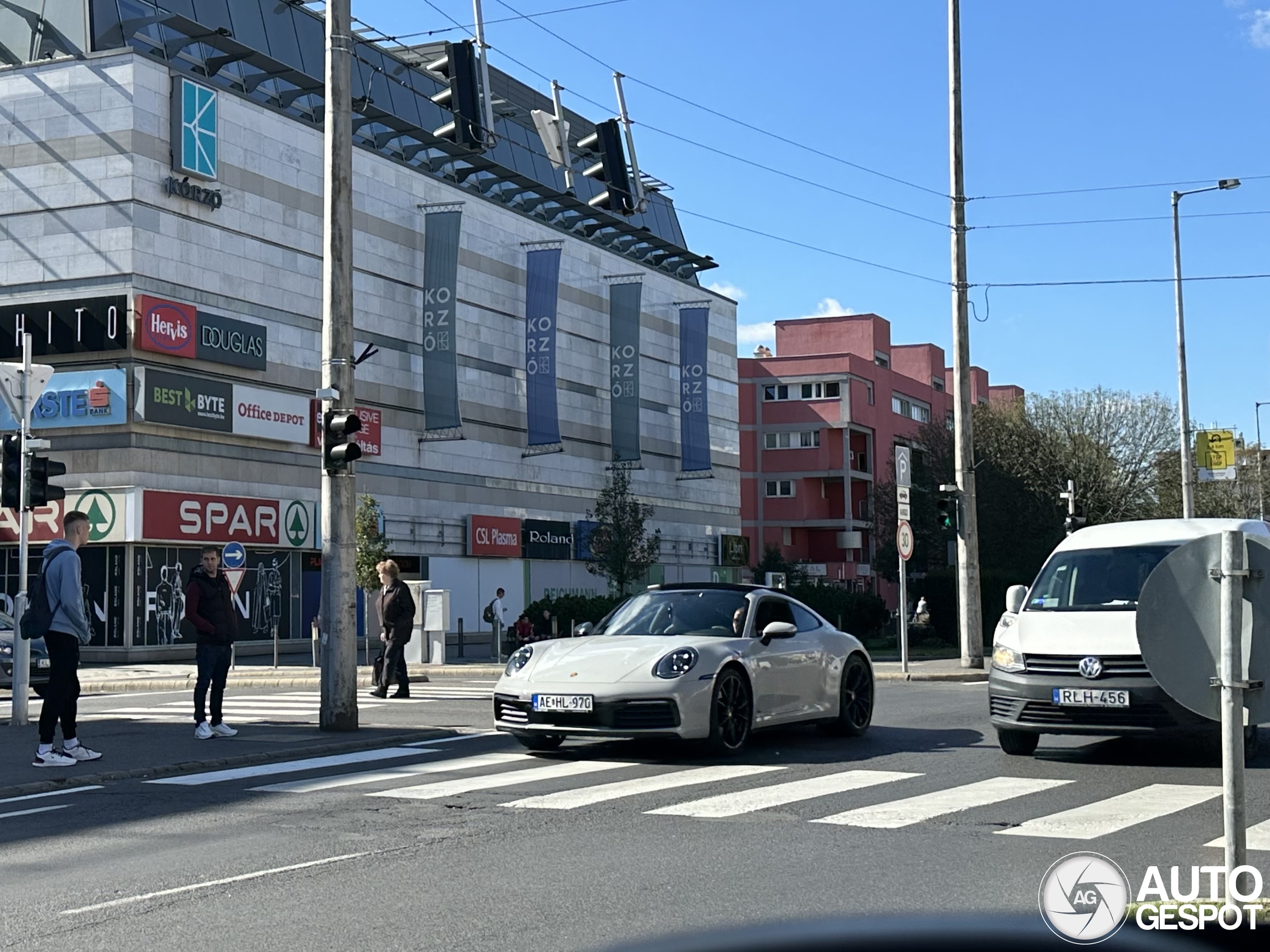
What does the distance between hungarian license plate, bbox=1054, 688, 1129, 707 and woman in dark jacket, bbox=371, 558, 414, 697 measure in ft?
35.0

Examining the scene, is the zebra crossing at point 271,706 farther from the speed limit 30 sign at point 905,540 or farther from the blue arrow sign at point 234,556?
the speed limit 30 sign at point 905,540

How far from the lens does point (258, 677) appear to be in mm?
27859

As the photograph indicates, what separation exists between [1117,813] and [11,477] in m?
12.6

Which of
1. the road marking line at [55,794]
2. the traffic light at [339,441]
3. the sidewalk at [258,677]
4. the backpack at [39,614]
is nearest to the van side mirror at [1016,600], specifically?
the traffic light at [339,441]

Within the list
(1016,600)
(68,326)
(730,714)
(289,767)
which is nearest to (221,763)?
(289,767)

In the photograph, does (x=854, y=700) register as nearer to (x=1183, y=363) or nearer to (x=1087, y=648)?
(x=1087, y=648)

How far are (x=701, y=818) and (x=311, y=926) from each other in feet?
10.6

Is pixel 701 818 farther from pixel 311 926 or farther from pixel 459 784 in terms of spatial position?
pixel 311 926

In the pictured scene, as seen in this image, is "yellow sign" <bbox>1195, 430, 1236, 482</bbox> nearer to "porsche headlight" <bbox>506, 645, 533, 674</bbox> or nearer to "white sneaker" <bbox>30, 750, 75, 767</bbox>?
"porsche headlight" <bbox>506, 645, 533, 674</bbox>

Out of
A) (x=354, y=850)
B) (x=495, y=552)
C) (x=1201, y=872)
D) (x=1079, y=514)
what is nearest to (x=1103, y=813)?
(x=1201, y=872)

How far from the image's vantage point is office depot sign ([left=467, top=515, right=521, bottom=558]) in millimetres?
49312

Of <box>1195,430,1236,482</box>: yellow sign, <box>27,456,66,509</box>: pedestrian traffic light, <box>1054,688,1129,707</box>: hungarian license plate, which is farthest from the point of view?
<box>1195,430,1236,482</box>: yellow sign

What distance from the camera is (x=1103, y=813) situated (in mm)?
8867

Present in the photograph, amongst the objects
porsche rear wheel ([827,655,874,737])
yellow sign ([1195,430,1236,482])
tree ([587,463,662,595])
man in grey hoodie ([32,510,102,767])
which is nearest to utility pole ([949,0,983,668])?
porsche rear wheel ([827,655,874,737])
